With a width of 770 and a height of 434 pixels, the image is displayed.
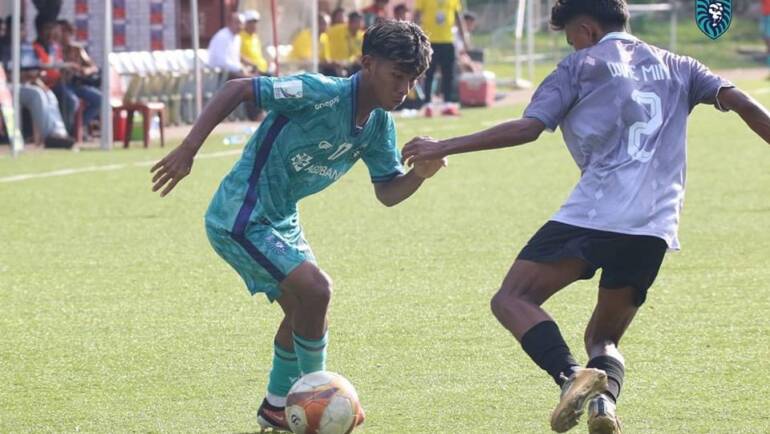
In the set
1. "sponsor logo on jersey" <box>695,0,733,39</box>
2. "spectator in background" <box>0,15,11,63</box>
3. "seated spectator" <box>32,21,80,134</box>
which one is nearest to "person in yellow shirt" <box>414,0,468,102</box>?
"seated spectator" <box>32,21,80,134</box>

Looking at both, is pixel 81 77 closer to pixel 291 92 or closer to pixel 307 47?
pixel 307 47

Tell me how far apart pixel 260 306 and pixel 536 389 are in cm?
258

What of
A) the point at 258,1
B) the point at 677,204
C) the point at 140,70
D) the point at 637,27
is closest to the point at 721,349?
the point at 677,204

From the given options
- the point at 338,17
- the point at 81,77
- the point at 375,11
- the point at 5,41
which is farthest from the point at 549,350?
the point at 375,11

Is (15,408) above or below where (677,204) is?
below

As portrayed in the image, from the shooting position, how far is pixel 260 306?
868 centimetres

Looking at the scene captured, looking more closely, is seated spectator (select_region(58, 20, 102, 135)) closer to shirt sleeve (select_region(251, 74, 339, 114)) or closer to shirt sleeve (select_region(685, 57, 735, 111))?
shirt sleeve (select_region(251, 74, 339, 114))

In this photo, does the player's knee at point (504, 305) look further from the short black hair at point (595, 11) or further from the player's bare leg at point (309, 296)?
the short black hair at point (595, 11)

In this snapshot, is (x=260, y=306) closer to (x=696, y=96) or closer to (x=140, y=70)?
(x=696, y=96)

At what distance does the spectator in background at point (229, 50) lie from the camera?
2334 centimetres

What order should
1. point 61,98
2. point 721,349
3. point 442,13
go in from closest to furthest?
point 721,349
point 61,98
point 442,13

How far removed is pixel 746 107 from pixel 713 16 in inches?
33.2

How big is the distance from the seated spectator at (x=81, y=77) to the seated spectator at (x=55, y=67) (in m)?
0.10

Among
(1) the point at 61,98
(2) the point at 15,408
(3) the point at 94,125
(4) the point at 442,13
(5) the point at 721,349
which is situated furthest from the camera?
(4) the point at 442,13
